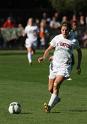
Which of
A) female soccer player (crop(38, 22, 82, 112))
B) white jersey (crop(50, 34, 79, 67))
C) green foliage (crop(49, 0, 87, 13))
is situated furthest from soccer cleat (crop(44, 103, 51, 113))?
green foliage (crop(49, 0, 87, 13))

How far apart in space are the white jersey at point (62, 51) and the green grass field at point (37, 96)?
3.63 ft

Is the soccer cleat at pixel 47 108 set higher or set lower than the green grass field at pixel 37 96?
higher

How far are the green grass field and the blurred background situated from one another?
17522 mm

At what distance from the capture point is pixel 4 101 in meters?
17.4

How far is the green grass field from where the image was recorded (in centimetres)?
1441

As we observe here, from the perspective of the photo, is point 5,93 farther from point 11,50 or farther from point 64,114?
point 11,50

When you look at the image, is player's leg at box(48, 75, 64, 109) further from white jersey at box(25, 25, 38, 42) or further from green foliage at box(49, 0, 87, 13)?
green foliage at box(49, 0, 87, 13)

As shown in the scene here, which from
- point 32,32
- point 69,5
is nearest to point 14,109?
point 32,32

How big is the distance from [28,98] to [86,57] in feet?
66.3

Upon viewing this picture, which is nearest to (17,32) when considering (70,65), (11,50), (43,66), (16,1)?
(11,50)

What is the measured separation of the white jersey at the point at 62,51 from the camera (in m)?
15.5

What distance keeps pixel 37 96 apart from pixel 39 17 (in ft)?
120

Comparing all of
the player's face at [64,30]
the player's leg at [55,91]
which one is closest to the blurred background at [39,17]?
the player's face at [64,30]

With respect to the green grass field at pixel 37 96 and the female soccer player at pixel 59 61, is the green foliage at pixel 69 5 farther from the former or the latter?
the female soccer player at pixel 59 61
